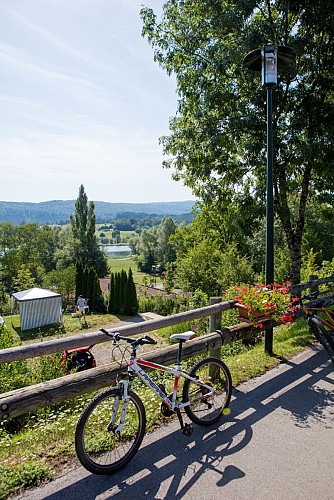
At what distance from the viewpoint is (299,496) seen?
98.7 inches

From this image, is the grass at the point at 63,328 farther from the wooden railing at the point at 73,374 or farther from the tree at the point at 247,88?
the wooden railing at the point at 73,374

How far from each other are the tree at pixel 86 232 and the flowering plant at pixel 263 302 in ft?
147

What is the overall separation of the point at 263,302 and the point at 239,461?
81.8 inches

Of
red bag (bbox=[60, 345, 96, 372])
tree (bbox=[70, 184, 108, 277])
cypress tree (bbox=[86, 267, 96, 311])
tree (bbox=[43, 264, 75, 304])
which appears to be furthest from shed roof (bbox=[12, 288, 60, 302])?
tree (bbox=[70, 184, 108, 277])

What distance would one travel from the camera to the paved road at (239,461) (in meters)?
2.55

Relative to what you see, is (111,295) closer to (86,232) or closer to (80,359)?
(80,359)

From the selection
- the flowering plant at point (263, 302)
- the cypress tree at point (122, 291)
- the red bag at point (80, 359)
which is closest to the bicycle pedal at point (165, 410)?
the flowering plant at point (263, 302)

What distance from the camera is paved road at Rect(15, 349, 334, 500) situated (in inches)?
100

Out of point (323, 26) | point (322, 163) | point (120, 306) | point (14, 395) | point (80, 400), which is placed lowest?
point (120, 306)

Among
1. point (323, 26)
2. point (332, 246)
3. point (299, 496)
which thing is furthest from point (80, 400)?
point (332, 246)

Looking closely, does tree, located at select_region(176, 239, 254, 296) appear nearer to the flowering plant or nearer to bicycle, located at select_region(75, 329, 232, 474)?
the flowering plant

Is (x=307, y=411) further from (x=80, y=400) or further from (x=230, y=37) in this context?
(x=230, y=37)

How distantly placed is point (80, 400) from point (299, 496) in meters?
3.63

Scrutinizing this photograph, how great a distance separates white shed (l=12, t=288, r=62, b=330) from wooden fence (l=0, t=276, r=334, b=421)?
18.9 meters
